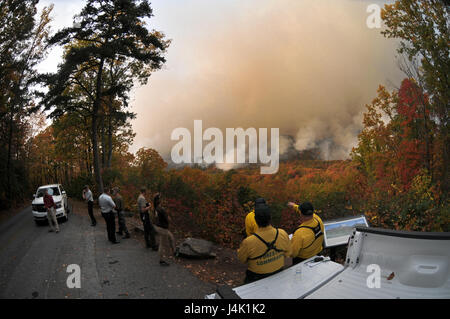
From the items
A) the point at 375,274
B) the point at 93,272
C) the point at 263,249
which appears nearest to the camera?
the point at 375,274

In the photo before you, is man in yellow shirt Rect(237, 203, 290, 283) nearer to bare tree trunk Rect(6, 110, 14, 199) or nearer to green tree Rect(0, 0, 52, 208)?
green tree Rect(0, 0, 52, 208)

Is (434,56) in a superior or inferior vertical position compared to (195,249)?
superior

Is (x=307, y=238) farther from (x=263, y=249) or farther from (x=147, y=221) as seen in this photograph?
(x=147, y=221)

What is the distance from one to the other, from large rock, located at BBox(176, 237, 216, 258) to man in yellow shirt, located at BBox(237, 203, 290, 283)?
16.8ft

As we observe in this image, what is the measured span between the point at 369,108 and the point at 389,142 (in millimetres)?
4072

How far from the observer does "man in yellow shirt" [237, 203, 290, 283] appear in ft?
11.1

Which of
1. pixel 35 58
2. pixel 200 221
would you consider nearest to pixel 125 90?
pixel 200 221

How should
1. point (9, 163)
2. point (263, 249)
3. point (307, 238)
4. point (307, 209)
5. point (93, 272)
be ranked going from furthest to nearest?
1. point (9, 163)
2. point (93, 272)
3. point (307, 209)
4. point (307, 238)
5. point (263, 249)

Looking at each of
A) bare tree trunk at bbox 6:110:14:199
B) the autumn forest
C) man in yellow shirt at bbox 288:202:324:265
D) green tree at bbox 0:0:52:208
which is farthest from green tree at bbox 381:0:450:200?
bare tree trunk at bbox 6:110:14:199

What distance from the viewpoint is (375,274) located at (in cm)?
269

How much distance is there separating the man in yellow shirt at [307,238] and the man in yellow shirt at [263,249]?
0.41 metres

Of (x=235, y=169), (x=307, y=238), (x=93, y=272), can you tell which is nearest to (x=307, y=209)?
(x=307, y=238)

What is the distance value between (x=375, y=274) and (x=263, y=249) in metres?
1.23
